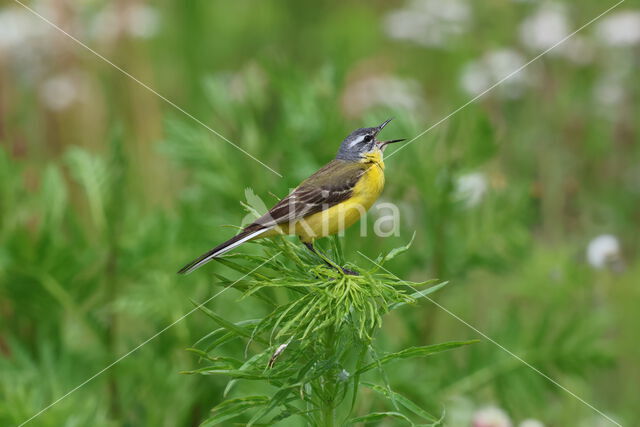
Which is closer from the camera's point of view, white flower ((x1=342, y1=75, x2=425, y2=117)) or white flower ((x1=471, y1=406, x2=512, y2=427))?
white flower ((x1=471, y1=406, x2=512, y2=427))

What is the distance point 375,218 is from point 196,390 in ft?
2.50

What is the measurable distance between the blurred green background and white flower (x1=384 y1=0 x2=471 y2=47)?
293 mm

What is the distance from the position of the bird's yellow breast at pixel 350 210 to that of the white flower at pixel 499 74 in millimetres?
2401

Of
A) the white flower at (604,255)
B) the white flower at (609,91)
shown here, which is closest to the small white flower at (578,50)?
the white flower at (609,91)

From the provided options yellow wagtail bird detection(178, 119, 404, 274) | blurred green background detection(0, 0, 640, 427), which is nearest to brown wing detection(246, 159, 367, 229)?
yellow wagtail bird detection(178, 119, 404, 274)

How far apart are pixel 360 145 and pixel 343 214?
269 millimetres

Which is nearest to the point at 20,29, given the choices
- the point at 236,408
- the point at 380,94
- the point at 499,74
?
the point at 380,94

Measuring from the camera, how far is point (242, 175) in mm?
2748

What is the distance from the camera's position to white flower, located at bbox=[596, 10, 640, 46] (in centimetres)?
398

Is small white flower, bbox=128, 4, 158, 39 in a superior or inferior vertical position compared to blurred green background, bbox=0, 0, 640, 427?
superior

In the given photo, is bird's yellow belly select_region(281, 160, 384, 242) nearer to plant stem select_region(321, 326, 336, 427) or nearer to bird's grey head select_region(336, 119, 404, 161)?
bird's grey head select_region(336, 119, 404, 161)

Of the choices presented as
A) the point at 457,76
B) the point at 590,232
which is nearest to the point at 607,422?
the point at 590,232

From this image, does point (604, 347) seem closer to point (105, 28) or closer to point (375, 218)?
point (375, 218)

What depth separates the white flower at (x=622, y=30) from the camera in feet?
13.1
